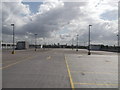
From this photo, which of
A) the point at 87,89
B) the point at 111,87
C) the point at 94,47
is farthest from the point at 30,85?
the point at 94,47

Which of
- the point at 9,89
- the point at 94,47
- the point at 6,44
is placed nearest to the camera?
the point at 9,89

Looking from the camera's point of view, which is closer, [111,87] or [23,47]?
[111,87]

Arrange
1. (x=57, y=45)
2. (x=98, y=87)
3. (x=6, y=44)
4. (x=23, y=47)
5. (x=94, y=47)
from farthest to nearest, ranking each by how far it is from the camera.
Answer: (x=57, y=45) → (x=6, y=44) → (x=94, y=47) → (x=23, y=47) → (x=98, y=87)

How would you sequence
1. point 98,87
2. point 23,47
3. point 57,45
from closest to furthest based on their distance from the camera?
point 98,87 → point 23,47 → point 57,45

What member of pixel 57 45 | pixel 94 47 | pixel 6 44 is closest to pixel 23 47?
pixel 6 44

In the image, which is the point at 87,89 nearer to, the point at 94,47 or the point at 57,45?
the point at 94,47

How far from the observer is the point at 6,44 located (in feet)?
449

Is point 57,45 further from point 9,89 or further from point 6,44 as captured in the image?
point 9,89

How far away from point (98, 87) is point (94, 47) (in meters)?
113

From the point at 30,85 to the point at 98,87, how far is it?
3464 mm

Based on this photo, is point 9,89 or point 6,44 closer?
point 9,89

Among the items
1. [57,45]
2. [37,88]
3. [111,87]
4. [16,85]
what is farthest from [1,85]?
[57,45]

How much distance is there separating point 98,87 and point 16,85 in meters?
4.17

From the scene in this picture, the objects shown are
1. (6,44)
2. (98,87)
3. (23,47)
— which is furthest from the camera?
(6,44)
